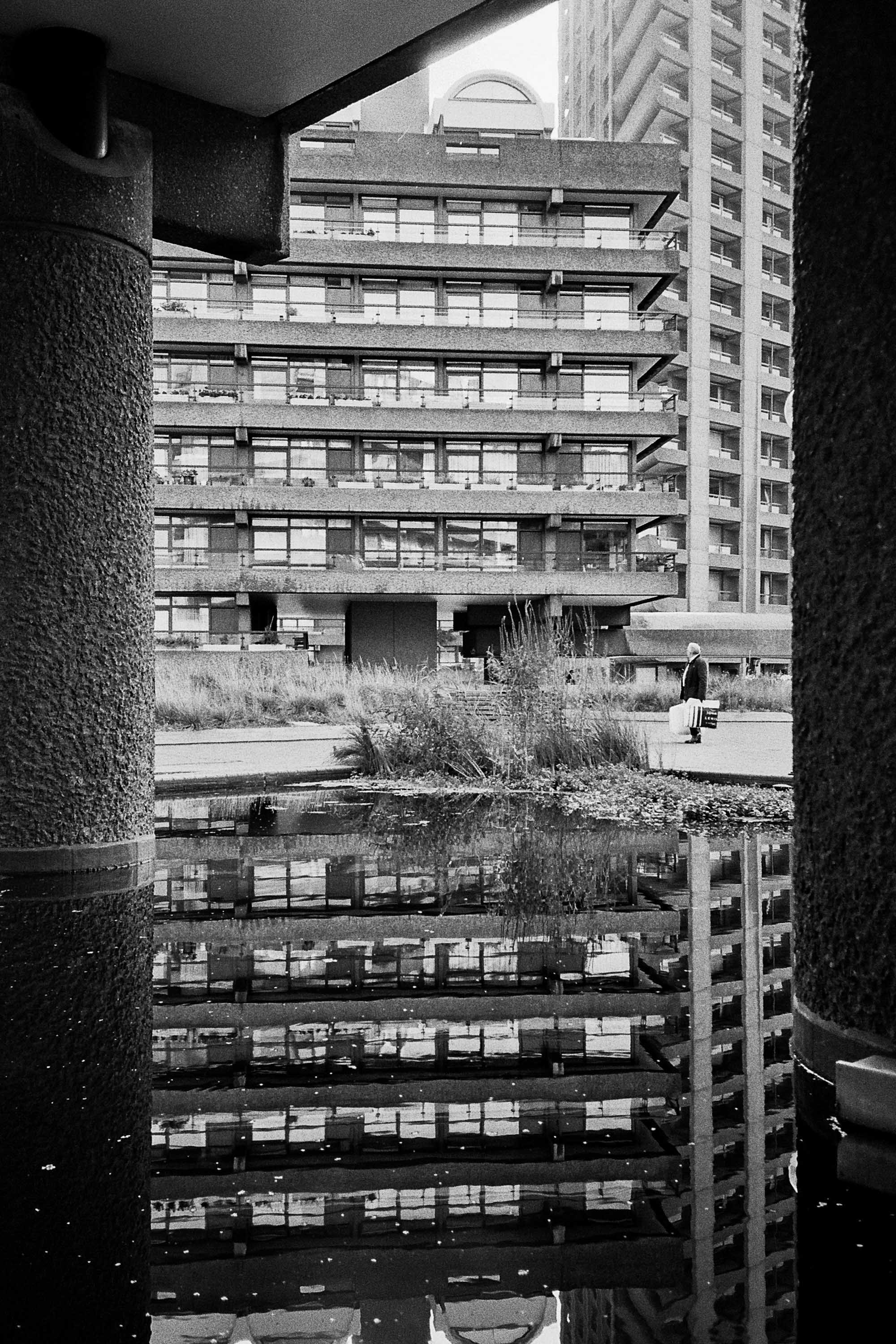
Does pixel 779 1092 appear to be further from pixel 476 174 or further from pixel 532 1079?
pixel 476 174

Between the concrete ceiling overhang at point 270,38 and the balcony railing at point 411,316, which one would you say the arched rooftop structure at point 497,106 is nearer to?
the balcony railing at point 411,316

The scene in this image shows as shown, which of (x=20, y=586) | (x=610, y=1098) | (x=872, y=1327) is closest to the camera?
(x=872, y=1327)

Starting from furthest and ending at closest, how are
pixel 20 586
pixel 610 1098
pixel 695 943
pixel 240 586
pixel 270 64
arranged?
pixel 240 586
pixel 270 64
pixel 20 586
pixel 695 943
pixel 610 1098

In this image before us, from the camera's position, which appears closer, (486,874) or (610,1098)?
(610,1098)

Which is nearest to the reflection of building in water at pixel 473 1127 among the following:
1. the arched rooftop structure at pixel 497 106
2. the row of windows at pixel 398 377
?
the row of windows at pixel 398 377

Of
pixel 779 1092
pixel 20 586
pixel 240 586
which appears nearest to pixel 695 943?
pixel 779 1092

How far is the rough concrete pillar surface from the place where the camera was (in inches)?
174

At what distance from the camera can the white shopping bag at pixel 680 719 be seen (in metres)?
13.7

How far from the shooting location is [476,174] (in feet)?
127

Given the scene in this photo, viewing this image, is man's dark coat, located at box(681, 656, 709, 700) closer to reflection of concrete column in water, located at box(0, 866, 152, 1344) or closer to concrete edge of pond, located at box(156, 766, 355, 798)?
concrete edge of pond, located at box(156, 766, 355, 798)

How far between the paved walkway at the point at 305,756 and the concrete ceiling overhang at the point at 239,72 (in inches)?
167

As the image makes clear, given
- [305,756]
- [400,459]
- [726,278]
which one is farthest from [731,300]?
[305,756]

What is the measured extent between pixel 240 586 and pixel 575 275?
15.8 meters

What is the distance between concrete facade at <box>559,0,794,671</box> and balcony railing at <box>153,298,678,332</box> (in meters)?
13.4
